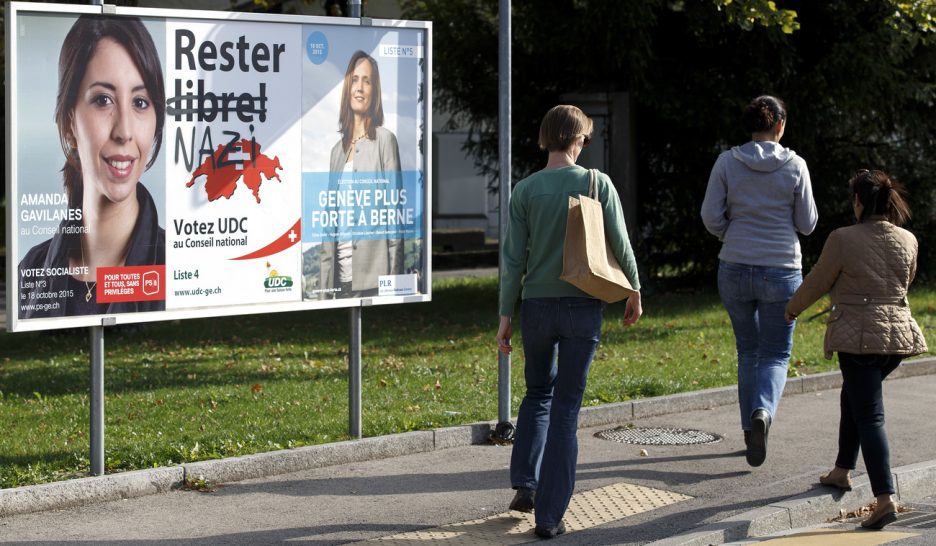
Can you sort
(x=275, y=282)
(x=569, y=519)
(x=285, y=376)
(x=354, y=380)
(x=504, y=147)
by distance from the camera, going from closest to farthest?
(x=569, y=519), (x=275, y=282), (x=354, y=380), (x=504, y=147), (x=285, y=376)

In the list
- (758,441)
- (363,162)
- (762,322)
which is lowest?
(758,441)

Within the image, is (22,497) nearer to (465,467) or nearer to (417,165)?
(465,467)

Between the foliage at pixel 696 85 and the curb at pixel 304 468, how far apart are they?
7.70 meters

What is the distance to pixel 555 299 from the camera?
5.79m

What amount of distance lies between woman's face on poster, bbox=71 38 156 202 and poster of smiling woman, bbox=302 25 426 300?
103 centimetres

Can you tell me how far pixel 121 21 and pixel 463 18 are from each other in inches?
445

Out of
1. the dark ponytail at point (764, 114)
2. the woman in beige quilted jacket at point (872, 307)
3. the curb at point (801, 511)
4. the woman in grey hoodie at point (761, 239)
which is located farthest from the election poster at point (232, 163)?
the woman in beige quilted jacket at point (872, 307)

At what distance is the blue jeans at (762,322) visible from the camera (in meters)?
7.14

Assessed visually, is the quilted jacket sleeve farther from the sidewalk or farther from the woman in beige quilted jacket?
the sidewalk

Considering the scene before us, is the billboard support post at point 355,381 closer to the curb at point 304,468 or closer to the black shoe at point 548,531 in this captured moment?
the curb at point 304,468

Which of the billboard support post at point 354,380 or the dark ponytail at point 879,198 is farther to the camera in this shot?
the billboard support post at point 354,380

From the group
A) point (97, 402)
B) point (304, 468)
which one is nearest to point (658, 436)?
point (304, 468)

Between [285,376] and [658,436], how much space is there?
3.75 m

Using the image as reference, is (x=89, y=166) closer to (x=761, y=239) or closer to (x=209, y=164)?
(x=209, y=164)
